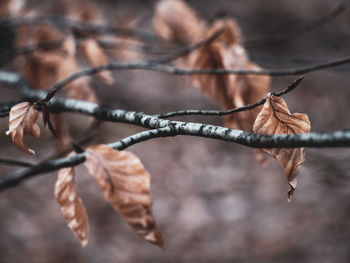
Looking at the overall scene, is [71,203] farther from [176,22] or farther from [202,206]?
[202,206]

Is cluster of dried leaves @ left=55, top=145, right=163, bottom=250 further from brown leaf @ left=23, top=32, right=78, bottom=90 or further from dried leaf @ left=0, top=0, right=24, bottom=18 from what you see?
dried leaf @ left=0, top=0, right=24, bottom=18

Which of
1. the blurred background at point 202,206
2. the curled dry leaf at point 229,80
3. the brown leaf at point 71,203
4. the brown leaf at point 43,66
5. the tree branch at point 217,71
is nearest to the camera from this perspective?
the brown leaf at point 71,203

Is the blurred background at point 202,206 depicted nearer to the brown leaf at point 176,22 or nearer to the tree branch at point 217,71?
the brown leaf at point 176,22

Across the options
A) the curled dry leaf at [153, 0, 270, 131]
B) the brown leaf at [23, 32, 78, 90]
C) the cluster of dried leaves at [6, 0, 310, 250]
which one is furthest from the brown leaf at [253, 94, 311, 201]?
the brown leaf at [23, 32, 78, 90]

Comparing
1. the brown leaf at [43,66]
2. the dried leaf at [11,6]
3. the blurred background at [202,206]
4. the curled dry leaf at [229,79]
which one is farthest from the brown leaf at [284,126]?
the dried leaf at [11,6]

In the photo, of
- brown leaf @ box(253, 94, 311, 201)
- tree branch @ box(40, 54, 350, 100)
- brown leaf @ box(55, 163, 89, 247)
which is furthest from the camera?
tree branch @ box(40, 54, 350, 100)

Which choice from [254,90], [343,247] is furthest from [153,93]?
[254,90]

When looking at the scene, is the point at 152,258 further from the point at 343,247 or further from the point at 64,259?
the point at 343,247
